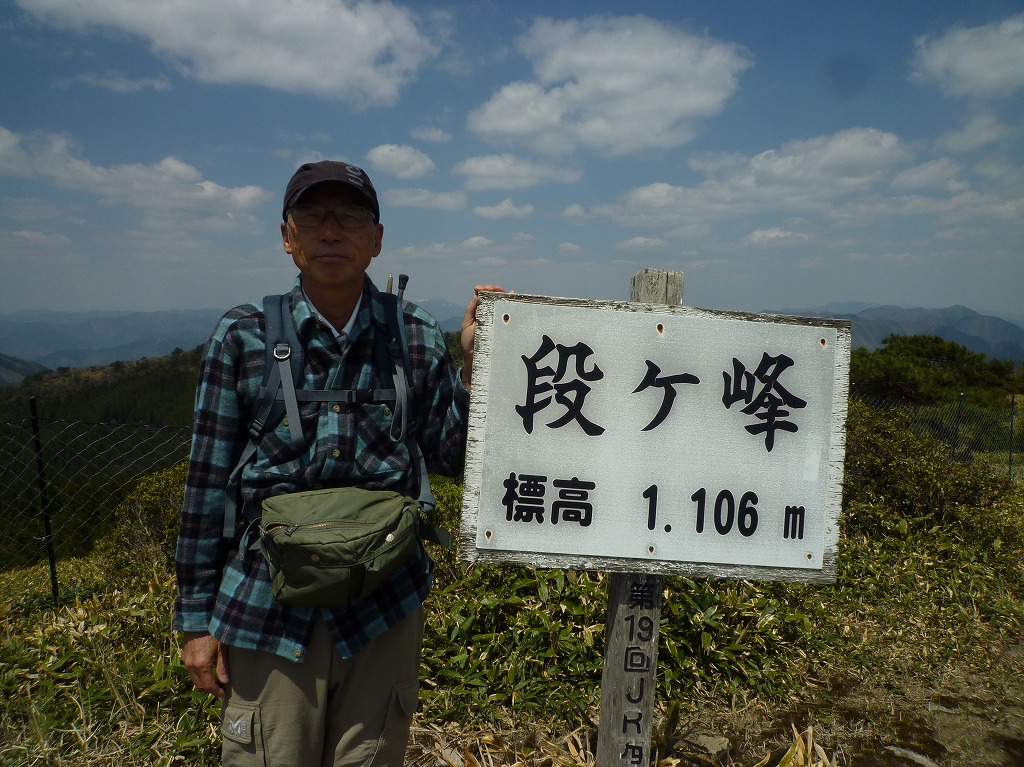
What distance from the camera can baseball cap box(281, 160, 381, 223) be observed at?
1566 millimetres

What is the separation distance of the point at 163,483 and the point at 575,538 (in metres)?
3.96

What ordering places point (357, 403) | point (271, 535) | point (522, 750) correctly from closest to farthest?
1. point (271, 535)
2. point (357, 403)
3. point (522, 750)

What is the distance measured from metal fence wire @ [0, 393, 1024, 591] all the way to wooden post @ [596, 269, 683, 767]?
10.8 feet

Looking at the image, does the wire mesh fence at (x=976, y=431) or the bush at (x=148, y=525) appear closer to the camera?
the bush at (x=148, y=525)

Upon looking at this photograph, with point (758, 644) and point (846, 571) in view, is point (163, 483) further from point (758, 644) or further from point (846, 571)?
point (846, 571)

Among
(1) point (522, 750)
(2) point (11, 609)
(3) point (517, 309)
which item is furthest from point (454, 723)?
(2) point (11, 609)

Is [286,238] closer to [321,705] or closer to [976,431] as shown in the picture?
[321,705]

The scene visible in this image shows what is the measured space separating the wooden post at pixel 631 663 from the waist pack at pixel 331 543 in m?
0.70

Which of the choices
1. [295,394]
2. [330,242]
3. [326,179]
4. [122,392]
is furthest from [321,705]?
[122,392]

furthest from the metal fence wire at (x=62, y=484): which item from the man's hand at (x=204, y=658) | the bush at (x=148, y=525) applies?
the man's hand at (x=204, y=658)

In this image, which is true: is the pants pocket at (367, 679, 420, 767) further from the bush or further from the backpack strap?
the bush

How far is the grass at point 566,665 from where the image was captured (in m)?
2.44

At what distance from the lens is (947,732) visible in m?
2.78

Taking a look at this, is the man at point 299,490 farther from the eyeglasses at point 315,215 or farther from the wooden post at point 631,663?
the wooden post at point 631,663
